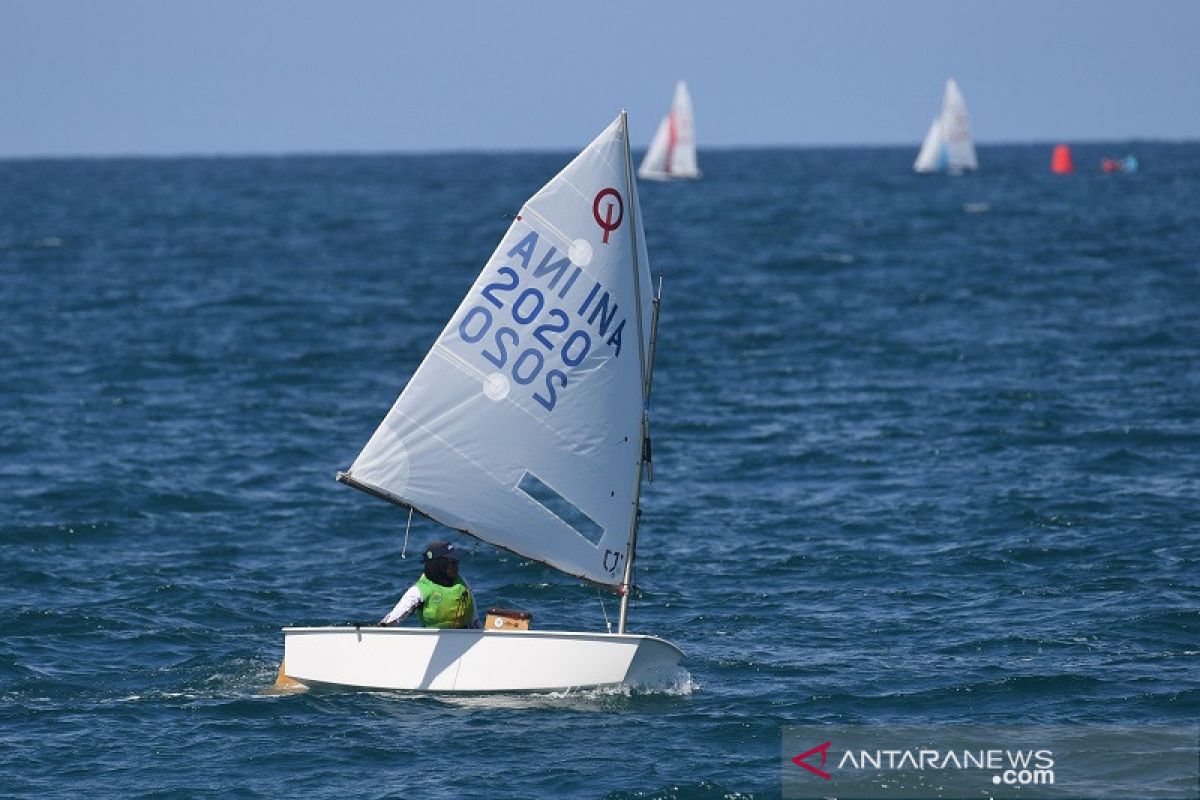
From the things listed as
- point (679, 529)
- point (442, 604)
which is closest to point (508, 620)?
point (442, 604)

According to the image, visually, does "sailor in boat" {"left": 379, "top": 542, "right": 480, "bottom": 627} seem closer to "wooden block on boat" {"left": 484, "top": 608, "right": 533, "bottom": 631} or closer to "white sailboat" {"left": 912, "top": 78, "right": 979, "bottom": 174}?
"wooden block on boat" {"left": 484, "top": 608, "right": 533, "bottom": 631}

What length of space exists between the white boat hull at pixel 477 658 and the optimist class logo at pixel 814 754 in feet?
6.55

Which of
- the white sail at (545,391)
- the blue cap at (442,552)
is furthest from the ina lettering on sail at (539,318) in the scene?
the blue cap at (442,552)

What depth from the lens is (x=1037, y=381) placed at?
4191 cm

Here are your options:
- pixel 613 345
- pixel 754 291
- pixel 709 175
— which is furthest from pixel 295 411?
pixel 709 175

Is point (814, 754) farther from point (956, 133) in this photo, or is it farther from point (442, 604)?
point (956, 133)

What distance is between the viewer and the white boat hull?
64.5 ft

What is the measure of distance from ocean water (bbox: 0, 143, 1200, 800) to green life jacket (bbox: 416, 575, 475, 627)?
0.95 metres

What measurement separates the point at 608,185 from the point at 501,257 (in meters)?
1.51

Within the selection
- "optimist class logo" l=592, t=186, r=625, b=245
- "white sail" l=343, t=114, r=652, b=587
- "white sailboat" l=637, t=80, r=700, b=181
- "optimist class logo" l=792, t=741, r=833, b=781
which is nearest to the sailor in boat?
"white sail" l=343, t=114, r=652, b=587

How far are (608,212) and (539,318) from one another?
1494 millimetres

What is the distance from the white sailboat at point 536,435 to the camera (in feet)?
65.2

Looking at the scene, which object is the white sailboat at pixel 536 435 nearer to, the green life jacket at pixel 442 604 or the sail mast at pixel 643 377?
the sail mast at pixel 643 377

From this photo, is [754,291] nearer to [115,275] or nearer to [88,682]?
[115,275]
